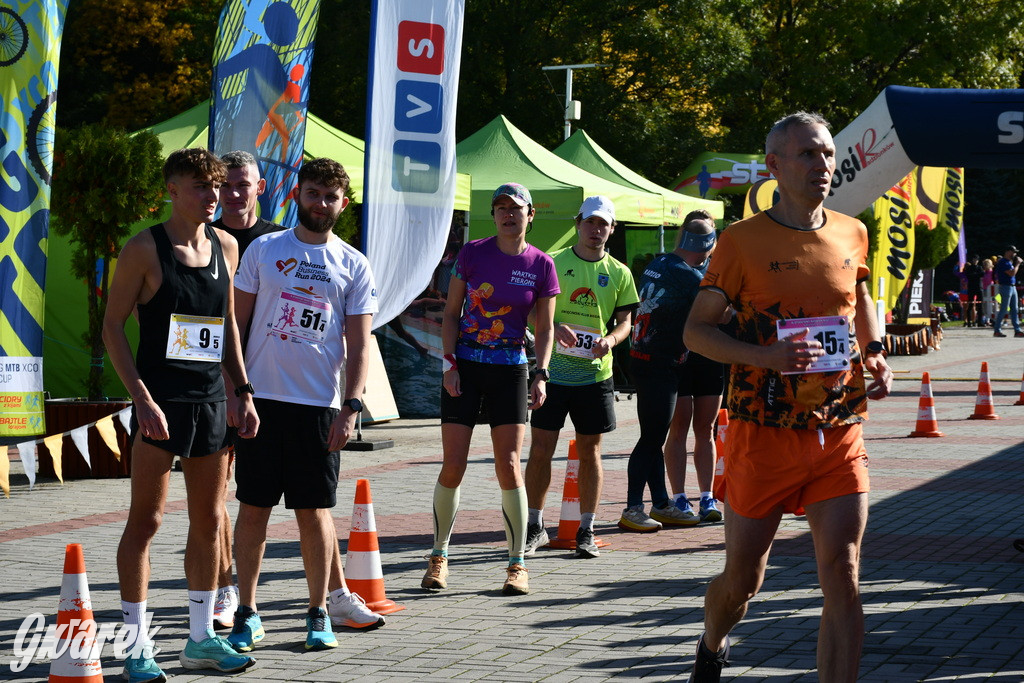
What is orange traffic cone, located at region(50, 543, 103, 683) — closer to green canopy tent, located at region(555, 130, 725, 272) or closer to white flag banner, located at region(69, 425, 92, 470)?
white flag banner, located at region(69, 425, 92, 470)

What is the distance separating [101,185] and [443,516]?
5.78 metres

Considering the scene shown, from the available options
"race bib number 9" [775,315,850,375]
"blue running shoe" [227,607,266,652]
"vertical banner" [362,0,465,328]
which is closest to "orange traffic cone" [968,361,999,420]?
"vertical banner" [362,0,465,328]

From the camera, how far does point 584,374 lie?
304 inches

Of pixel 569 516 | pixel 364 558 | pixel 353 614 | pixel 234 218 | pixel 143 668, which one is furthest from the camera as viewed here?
pixel 569 516

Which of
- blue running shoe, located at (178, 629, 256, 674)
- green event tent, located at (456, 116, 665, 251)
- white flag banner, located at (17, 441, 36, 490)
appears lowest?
blue running shoe, located at (178, 629, 256, 674)

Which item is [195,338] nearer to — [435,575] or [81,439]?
[435,575]

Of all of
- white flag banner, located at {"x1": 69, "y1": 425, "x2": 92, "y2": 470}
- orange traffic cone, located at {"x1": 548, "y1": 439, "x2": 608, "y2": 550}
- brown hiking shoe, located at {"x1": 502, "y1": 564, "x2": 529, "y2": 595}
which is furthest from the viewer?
white flag banner, located at {"x1": 69, "y1": 425, "x2": 92, "y2": 470}

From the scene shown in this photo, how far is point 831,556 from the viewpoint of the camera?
13.5 feet

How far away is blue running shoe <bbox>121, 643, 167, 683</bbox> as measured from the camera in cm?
493

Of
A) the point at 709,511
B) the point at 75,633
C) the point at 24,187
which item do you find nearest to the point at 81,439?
the point at 24,187

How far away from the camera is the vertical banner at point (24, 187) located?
9.84m

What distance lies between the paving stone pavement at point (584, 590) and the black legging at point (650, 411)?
1.21 feet

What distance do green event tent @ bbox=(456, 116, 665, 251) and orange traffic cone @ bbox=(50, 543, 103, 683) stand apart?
40.3ft

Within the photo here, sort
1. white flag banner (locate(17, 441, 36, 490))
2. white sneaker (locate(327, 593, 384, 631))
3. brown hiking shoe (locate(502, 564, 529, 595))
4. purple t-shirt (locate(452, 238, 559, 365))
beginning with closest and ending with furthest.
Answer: white sneaker (locate(327, 593, 384, 631)) → brown hiking shoe (locate(502, 564, 529, 595)) → purple t-shirt (locate(452, 238, 559, 365)) → white flag banner (locate(17, 441, 36, 490))
